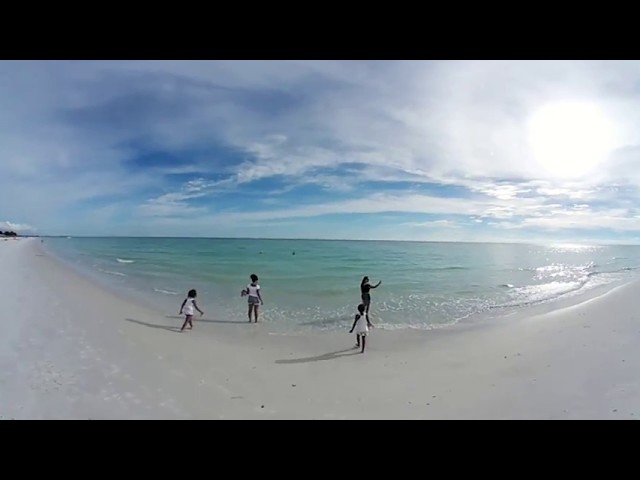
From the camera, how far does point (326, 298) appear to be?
798 inches

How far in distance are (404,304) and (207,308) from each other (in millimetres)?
9477

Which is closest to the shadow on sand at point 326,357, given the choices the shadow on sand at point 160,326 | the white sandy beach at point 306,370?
the white sandy beach at point 306,370

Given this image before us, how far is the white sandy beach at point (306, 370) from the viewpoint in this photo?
643cm

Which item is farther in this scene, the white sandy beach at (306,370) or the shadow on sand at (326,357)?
the shadow on sand at (326,357)

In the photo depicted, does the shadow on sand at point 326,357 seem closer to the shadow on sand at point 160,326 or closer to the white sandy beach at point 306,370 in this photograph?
the white sandy beach at point 306,370

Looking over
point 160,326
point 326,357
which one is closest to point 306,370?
point 326,357

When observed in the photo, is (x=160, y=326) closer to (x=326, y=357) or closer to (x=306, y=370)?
(x=326, y=357)

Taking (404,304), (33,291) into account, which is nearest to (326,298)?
(404,304)

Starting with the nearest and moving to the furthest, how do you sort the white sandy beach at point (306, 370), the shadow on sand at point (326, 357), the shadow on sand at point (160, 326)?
the white sandy beach at point (306, 370) → the shadow on sand at point (326, 357) → the shadow on sand at point (160, 326)

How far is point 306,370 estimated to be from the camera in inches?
337

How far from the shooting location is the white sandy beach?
21.1 feet

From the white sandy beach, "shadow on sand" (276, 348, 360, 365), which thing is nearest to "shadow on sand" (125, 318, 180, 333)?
the white sandy beach
